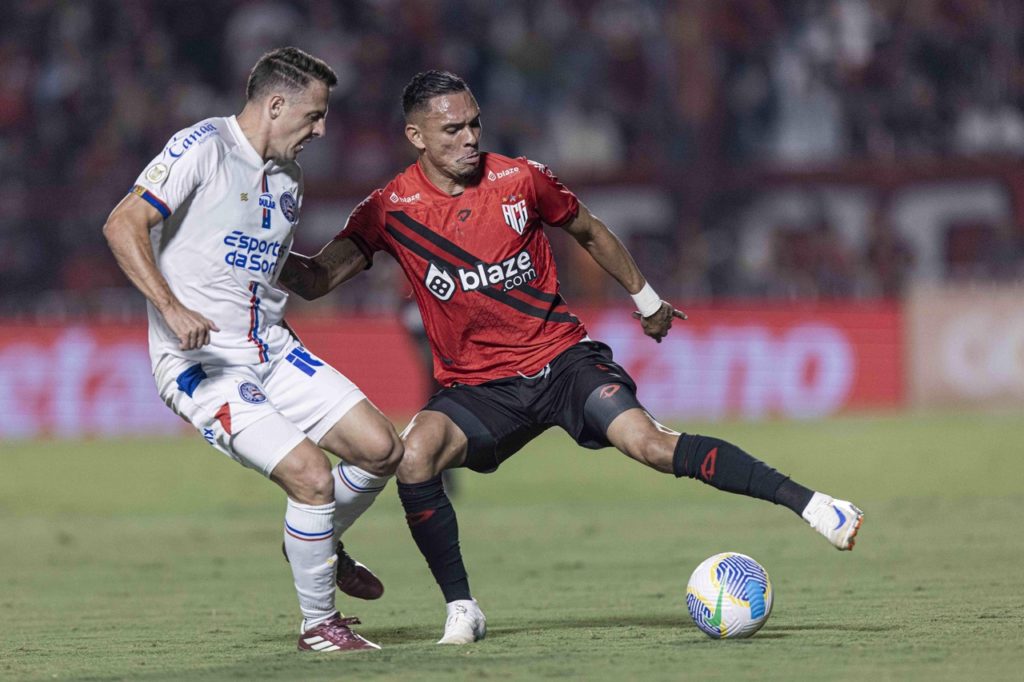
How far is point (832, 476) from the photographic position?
1308 cm

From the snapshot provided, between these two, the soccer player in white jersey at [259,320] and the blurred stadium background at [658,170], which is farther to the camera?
the blurred stadium background at [658,170]

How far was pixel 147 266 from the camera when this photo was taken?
578 centimetres

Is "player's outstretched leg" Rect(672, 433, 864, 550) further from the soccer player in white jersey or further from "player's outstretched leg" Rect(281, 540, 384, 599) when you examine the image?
"player's outstretched leg" Rect(281, 540, 384, 599)

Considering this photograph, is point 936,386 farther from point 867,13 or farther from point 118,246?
point 118,246

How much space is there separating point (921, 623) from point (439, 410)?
7.03ft

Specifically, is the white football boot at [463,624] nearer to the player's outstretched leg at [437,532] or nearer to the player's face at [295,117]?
the player's outstretched leg at [437,532]

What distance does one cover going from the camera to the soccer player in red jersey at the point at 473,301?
6383mm

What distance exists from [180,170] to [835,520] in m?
2.82

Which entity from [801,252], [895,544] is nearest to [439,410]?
[895,544]

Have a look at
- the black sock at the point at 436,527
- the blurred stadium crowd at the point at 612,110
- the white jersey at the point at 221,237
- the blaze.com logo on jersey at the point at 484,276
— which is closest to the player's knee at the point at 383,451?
the black sock at the point at 436,527

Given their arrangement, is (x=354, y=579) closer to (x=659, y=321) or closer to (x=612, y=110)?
(x=659, y=321)

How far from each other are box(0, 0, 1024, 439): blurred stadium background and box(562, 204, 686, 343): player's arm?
11.4m

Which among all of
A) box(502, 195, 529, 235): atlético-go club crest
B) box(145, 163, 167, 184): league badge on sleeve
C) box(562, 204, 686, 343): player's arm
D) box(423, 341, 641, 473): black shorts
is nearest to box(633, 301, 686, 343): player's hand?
box(562, 204, 686, 343): player's arm

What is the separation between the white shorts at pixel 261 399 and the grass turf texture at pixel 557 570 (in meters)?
0.80
